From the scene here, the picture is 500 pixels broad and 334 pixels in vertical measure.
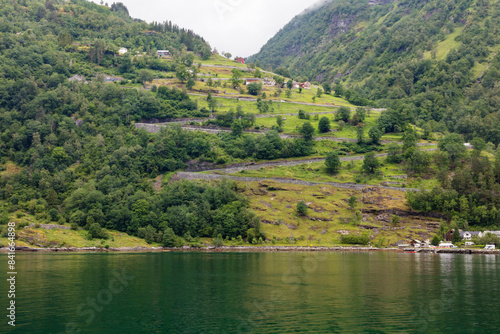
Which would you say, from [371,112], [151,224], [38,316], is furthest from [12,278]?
[371,112]

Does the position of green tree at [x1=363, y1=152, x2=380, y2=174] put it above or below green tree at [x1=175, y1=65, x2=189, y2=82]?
below

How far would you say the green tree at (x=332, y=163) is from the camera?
131m

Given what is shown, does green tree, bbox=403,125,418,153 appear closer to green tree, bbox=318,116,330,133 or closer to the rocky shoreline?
green tree, bbox=318,116,330,133

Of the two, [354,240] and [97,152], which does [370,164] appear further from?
[97,152]

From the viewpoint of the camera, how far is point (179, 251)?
102 meters

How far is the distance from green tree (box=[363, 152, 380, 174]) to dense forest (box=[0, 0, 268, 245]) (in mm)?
26338

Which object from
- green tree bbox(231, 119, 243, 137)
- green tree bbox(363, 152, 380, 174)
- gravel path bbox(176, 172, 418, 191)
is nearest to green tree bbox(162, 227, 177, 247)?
gravel path bbox(176, 172, 418, 191)

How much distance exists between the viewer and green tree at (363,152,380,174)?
130 metres

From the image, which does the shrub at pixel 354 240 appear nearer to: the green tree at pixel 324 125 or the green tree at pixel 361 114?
the green tree at pixel 324 125

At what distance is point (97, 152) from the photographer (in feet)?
431

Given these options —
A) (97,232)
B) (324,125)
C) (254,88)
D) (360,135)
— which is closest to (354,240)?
(360,135)

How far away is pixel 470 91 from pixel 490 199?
94186 mm

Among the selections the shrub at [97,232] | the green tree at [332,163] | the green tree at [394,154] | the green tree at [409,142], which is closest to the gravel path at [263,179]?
the green tree at [332,163]

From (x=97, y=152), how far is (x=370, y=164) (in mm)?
76716
